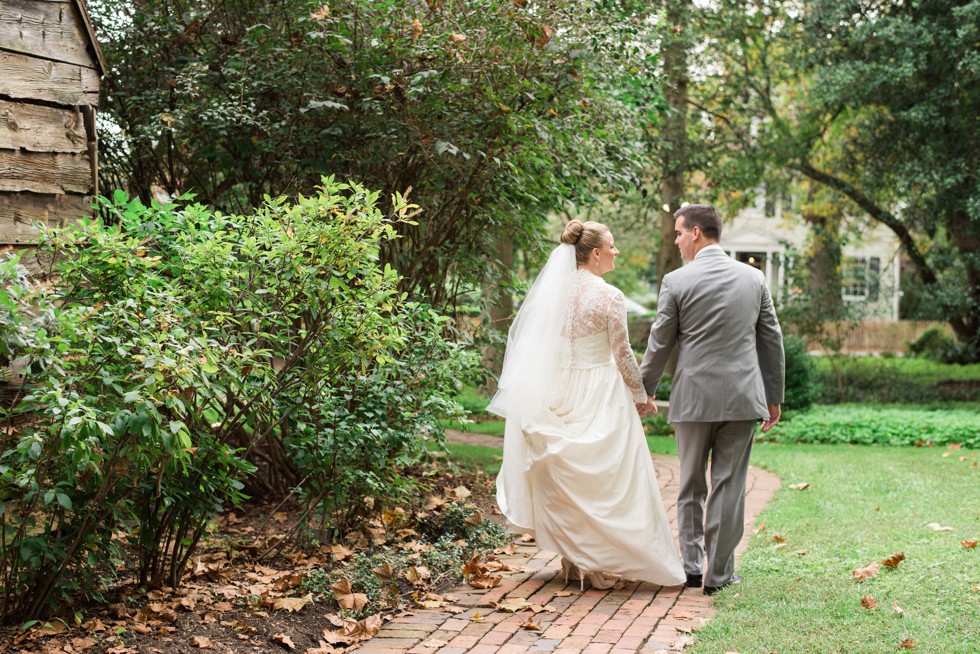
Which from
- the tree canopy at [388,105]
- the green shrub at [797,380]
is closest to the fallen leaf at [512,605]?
the tree canopy at [388,105]

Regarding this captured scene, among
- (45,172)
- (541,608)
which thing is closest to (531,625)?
(541,608)

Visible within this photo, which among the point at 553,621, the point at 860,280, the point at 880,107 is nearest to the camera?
the point at 553,621

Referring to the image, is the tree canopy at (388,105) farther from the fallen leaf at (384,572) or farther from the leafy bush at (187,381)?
the fallen leaf at (384,572)

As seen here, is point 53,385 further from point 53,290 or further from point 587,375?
point 587,375

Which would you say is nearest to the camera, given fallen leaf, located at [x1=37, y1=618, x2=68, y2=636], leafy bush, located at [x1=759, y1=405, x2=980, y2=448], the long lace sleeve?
fallen leaf, located at [x1=37, y1=618, x2=68, y2=636]

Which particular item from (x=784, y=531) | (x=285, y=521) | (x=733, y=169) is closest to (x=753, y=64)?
(x=733, y=169)

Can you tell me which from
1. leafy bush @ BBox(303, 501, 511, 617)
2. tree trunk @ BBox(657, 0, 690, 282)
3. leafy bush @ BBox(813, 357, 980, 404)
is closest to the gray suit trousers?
leafy bush @ BBox(303, 501, 511, 617)

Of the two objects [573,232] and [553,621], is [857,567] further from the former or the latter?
[573,232]

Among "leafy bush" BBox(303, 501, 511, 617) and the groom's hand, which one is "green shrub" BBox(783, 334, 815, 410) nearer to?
"leafy bush" BBox(303, 501, 511, 617)

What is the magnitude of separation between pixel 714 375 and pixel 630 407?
560 millimetres

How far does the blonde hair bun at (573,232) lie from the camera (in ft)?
19.5

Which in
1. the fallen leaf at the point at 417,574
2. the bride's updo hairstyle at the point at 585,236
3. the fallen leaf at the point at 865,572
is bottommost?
the fallen leaf at the point at 417,574

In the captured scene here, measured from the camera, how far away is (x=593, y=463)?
562cm

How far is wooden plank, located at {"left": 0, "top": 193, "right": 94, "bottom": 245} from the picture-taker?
5297mm
